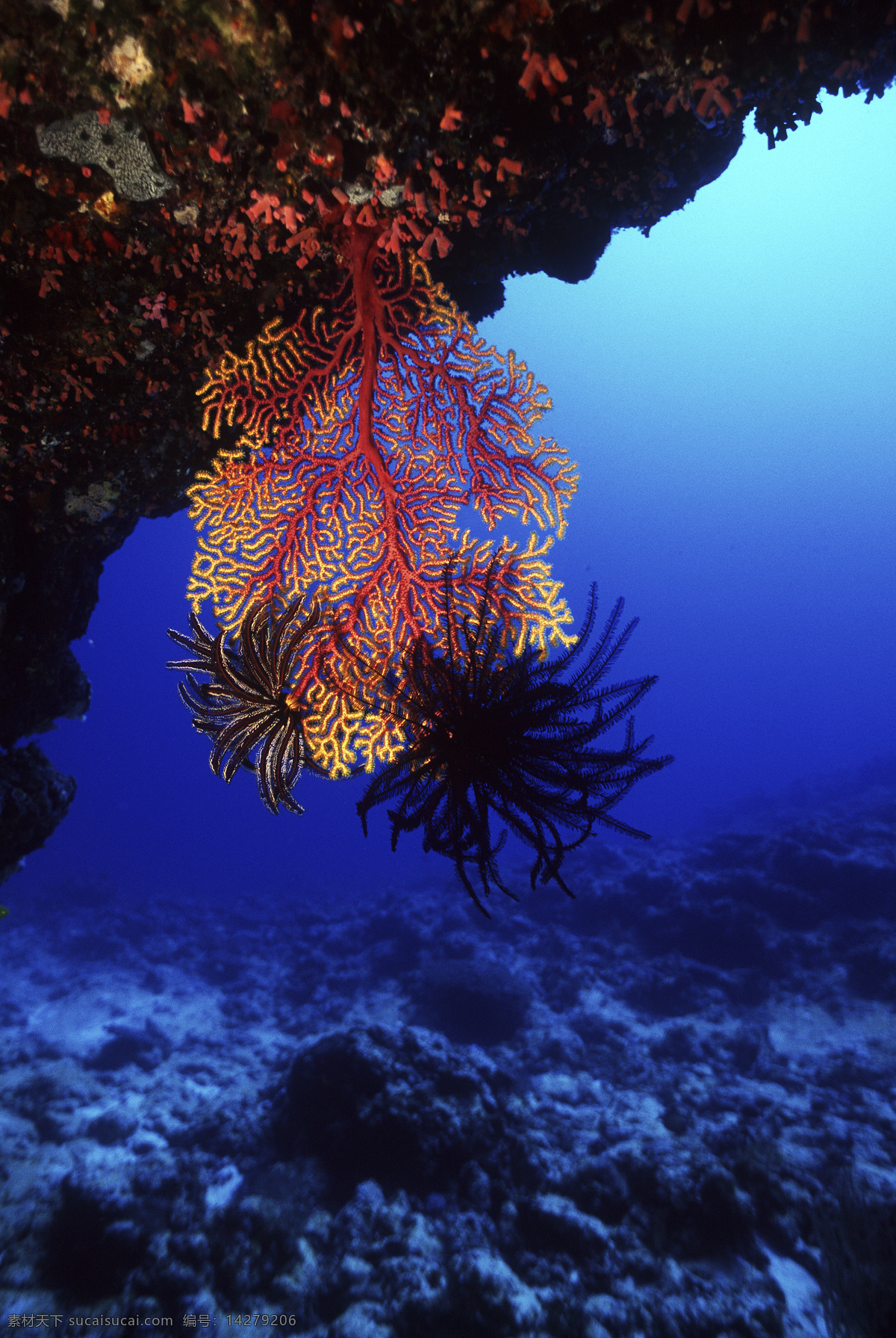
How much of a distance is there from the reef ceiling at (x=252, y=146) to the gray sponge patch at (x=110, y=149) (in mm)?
10

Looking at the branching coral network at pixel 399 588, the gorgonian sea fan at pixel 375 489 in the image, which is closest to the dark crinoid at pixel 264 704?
the branching coral network at pixel 399 588

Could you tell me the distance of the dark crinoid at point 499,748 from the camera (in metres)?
3.29

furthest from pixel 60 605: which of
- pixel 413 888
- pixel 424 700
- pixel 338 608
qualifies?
pixel 413 888

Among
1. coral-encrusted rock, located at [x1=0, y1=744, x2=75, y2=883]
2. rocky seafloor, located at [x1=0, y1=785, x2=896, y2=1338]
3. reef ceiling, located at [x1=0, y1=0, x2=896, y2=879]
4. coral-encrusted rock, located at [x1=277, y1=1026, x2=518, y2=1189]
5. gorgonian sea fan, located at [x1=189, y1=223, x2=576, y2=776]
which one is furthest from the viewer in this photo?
coral-encrusted rock, located at [x1=277, y1=1026, x2=518, y2=1189]

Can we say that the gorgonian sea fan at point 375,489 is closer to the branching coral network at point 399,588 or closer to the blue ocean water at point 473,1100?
the branching coral network at point 399,588

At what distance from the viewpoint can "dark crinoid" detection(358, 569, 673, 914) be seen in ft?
10.8

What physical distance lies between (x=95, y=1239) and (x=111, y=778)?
284 feet

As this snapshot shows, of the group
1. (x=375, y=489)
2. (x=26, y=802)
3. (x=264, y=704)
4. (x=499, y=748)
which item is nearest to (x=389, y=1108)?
(x=26, y=802)

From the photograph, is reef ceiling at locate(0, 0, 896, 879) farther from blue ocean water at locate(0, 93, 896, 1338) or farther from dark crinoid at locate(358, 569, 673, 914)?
blue ocean water at locate(0, 93, 896, 1338)

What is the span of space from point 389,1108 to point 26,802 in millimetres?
5915

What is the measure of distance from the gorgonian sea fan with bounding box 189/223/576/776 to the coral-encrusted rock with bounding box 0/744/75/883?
350cm

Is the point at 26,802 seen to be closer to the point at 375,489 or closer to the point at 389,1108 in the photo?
the point at 375,489

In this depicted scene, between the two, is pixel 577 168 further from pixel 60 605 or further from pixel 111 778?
pixel 111 778

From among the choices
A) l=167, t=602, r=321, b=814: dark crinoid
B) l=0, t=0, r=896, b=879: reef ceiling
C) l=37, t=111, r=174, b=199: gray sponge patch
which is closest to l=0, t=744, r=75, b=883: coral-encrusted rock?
l=0, t=0, r=896, b=879: reef ceiling
